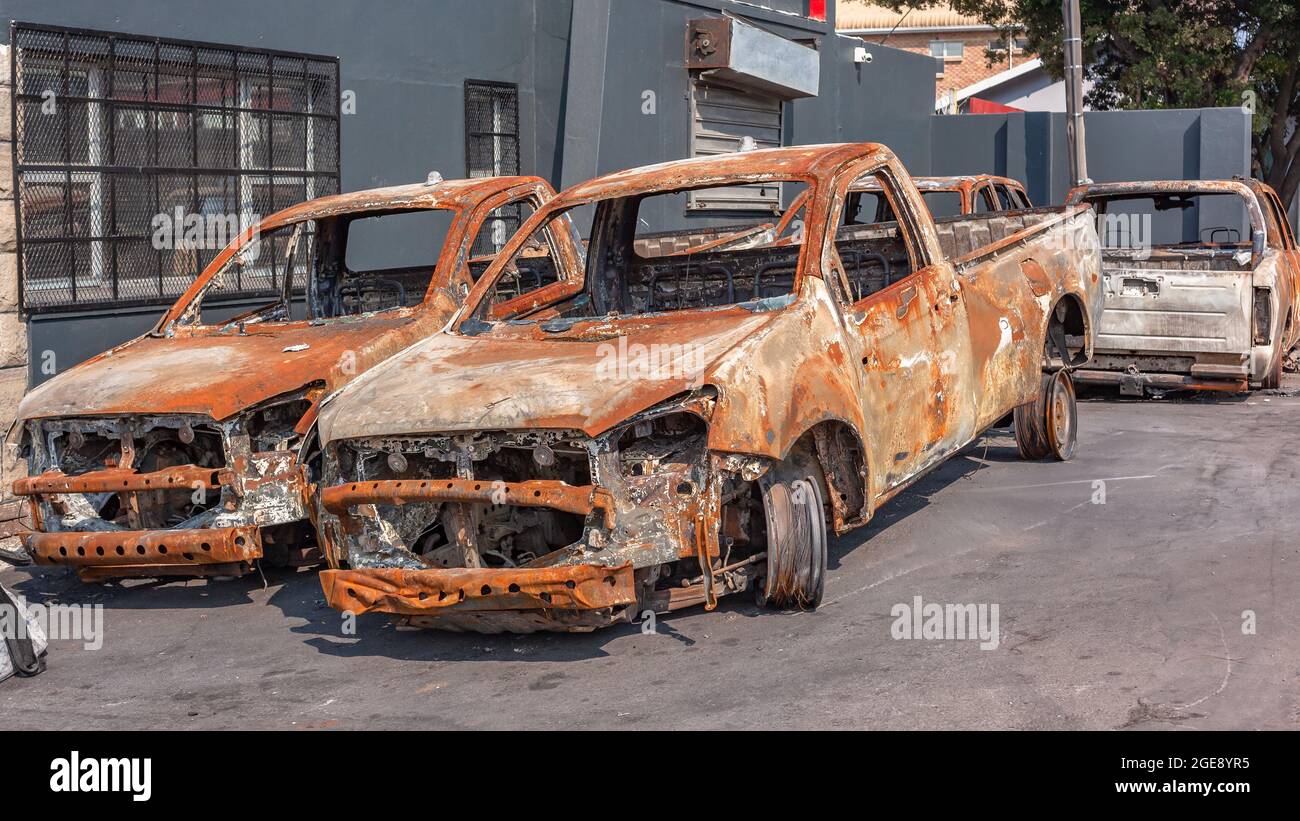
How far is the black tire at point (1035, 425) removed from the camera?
937 centimetres

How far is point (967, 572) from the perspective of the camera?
7.00 meters

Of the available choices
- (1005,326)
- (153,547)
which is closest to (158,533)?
(153,547)

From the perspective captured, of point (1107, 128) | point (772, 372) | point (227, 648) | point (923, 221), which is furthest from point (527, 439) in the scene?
point (1107, 128)

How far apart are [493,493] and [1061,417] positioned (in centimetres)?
513

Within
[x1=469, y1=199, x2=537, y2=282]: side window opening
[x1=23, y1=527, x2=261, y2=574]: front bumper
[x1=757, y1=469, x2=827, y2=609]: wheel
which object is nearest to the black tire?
[x1=757, y1=469, x2=827, y2=609]: wheel

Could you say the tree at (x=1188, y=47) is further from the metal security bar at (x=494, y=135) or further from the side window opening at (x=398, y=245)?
the side window opening at (x=398, y=245)

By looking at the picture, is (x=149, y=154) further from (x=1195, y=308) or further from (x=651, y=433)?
(x=1195, y=308)

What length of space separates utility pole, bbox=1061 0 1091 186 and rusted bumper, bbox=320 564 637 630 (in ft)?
42.0

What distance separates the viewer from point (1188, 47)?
2208 centimetres

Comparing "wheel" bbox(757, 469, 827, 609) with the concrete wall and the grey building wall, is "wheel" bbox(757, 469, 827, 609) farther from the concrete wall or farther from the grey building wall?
the concrete wall

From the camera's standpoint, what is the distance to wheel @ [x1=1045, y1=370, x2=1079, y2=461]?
9.41 m

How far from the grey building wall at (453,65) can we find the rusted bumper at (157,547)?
332cm

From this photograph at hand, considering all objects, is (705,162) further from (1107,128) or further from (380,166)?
(1107,128)
